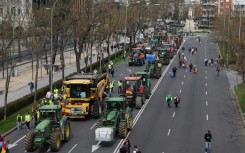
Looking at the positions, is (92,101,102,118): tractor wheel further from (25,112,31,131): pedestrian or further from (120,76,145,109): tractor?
(25,112,31,131): pedestrian

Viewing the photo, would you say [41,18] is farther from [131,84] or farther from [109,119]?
[109,119]

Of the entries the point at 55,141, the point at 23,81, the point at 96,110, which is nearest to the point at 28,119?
the point at 96,110

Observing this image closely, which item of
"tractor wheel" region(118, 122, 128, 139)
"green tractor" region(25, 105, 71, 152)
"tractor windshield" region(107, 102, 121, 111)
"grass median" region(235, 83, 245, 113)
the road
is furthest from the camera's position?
"grass median" region(235, 83, 245, 113)

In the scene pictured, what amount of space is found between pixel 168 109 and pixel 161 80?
19.1 m

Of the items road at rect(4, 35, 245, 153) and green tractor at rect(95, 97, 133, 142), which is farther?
road at rect(4, 35, 245, 153)

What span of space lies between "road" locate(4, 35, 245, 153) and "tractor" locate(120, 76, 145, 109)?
2.73 ft

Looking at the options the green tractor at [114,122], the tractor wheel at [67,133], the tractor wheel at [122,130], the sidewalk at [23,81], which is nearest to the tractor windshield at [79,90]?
the green tractor at [114,122]

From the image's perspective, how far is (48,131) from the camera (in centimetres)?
2847

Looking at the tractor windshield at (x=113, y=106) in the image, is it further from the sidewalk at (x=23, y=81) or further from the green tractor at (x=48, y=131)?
the sidewalk at (x=23, y=81)

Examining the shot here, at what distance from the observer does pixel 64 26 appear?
56562 millimetres

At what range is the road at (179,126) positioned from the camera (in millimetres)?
30438

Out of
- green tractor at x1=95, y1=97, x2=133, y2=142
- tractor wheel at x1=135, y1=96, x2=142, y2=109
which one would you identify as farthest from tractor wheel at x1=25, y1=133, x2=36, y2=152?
tractor wheel at x1=135, y1=96, x2=142, y2=109

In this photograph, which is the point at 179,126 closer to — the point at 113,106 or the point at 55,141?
the point at 113,106

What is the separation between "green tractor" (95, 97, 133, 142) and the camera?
2966 centimetres
